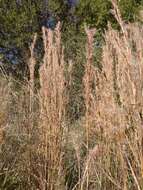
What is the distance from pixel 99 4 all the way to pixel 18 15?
2240mm

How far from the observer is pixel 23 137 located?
4645 millimetres

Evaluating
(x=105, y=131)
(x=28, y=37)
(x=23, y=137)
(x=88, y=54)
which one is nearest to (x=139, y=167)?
(x=105, y=131)

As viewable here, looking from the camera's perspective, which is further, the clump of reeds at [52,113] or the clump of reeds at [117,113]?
the clump of reeds at [52,113]

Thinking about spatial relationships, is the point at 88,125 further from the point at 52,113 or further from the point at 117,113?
the point at 117,113

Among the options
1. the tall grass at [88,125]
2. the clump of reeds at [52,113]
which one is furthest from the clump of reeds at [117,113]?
the clump of reeds at [52,113]

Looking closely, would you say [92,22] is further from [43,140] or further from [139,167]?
[139,167]

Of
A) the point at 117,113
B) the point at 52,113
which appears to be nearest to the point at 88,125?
the point at 52,113

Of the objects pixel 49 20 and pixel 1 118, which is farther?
pixel 49 20

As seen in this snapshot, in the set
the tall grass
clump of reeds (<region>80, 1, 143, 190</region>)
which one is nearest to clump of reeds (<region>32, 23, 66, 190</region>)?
the tall grass

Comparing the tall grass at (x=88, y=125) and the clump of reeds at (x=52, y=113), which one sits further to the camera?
the clump of reeds at (x=52, y=113)

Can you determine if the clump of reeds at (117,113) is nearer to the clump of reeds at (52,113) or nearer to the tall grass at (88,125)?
the tall grass at (88,125)

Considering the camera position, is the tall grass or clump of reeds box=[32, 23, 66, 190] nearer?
the tall grass

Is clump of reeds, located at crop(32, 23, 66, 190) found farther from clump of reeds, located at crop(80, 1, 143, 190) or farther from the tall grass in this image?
clump of reeds, located at crop(80, 1, 143, 190)

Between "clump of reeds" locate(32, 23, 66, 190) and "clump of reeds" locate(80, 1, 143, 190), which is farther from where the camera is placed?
"clump of reeds" locate(32, 23, 66, 190)
